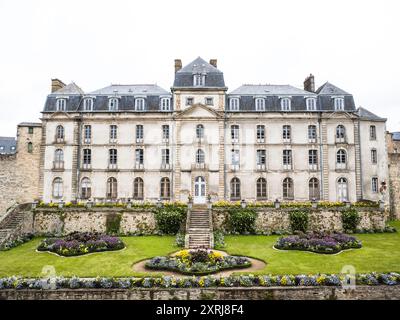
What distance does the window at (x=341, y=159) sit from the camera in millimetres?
30016

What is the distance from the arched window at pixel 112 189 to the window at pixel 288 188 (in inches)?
581

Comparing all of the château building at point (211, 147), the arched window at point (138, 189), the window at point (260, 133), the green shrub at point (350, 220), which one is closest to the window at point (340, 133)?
the château building at point (211, 147)

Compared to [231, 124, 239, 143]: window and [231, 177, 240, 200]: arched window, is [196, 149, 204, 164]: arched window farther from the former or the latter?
[231, 177, 240, 200]: arched window

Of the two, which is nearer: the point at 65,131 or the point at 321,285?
the point at 321,285

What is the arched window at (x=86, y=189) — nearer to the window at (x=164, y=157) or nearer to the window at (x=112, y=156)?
the window at (x=112, y=156)

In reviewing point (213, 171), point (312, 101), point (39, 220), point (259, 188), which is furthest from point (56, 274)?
point (312, 101)

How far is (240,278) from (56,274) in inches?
320

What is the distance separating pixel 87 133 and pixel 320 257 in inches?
872

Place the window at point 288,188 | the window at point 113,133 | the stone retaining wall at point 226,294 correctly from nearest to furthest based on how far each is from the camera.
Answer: the stone retaining wall at point 226,294 → the window at point 288,188 → the window at point 113,133
